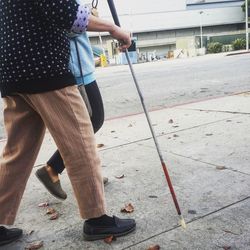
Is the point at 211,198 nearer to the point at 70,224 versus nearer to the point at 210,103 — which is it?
the point at 70,224

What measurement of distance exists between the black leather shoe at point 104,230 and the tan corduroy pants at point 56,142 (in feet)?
0.43

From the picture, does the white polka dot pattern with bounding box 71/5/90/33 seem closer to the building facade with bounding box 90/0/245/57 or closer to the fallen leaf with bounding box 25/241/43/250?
the fallen leaf with bounding box 25/241/43/250

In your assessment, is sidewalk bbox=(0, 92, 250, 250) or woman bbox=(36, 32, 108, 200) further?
woman bbox=(36, 32, 108, 200)

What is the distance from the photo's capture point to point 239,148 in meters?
4.33

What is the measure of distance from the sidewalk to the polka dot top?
1.02 m

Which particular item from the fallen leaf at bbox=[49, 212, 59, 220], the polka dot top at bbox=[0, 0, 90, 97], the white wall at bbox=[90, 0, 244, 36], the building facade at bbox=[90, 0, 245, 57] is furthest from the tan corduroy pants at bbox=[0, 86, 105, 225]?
the white wall at bbox=[90, 0, 244, 36]

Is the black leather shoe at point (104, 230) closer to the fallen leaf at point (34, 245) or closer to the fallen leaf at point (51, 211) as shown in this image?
the fallen leaf at point (34, 245)

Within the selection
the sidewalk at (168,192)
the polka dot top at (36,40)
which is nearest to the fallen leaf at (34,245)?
the sidewalk at (168,192)

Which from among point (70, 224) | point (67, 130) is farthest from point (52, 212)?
point (67, 130)

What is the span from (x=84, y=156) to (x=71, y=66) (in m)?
0.67

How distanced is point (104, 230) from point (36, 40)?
1201 mm

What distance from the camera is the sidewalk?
2586 millimetres

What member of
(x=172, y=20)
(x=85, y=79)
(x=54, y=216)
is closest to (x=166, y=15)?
(x=172, y=20)

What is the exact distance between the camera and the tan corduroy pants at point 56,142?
7.88 ft
